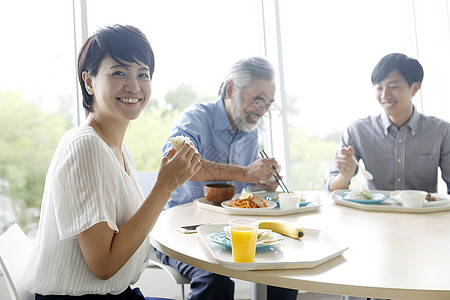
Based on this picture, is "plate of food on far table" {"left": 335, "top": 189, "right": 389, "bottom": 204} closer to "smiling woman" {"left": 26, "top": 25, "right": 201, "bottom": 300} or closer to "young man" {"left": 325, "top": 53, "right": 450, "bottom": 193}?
"young man" {"left": 325, "top": 53, "right": 450, "bottom": 193}

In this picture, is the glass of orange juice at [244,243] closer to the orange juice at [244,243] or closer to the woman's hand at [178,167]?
the orange juice at [244,243]

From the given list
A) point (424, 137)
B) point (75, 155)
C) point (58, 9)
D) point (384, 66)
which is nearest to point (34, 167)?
point (58, 9)

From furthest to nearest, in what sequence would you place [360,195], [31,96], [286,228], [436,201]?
[31,96] → [360,195] → [436,201] → [286,228]

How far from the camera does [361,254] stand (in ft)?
3.13

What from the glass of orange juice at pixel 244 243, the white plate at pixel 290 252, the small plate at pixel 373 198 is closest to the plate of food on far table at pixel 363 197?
the small plate at pixel 373 198

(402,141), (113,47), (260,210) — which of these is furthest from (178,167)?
(402,141)

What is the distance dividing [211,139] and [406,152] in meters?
1.09

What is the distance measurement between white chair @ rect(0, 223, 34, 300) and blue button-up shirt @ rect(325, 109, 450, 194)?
1440 mm

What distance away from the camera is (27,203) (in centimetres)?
232

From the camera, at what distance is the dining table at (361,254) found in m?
0.77

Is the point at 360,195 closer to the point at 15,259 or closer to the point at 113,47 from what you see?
the point at 113,47

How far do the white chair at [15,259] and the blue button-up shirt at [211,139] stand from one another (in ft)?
2.68

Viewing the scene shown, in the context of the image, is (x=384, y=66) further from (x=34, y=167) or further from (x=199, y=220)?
(x=34, y=167)

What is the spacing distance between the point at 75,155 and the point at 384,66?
1720mm
